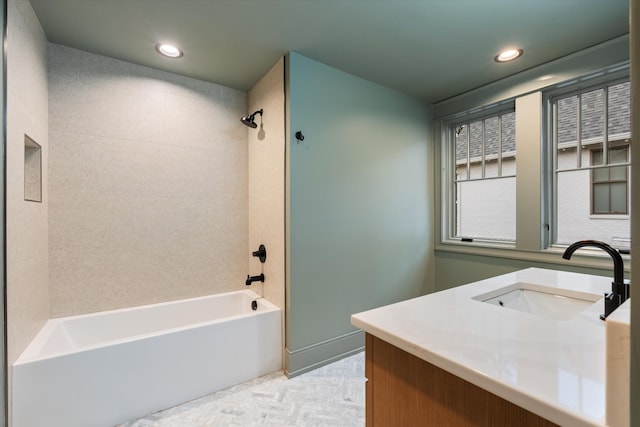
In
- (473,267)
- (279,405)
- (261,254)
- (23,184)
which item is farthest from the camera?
(473,267)

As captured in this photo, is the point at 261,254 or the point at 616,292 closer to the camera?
the point at 616,292

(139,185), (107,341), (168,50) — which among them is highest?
(168,50)

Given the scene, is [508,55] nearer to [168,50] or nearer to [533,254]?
[533,254]

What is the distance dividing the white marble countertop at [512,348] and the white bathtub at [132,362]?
4.69 ft

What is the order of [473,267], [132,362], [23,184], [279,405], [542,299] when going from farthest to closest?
[473,267]
[279,405]
[132,362]
[23,184]
[542,299]

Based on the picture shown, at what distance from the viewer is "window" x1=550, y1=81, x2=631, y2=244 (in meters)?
2.15

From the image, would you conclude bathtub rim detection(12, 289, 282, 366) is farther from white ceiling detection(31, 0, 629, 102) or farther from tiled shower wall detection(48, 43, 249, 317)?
white ceiling detection(31, 0, 629, 102)

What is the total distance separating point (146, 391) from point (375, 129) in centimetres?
265

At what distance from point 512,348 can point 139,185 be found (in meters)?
2.60

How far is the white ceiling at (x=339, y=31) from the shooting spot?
1.71 metres

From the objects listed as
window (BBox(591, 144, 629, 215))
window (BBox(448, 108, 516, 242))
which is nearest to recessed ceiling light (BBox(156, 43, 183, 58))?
window (BBox(448, 108, 516, 242))

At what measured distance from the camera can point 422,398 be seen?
833mm

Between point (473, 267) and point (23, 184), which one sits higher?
point (23, 184)

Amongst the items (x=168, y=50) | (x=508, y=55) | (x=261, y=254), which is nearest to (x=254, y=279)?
(x=261, y=254)
